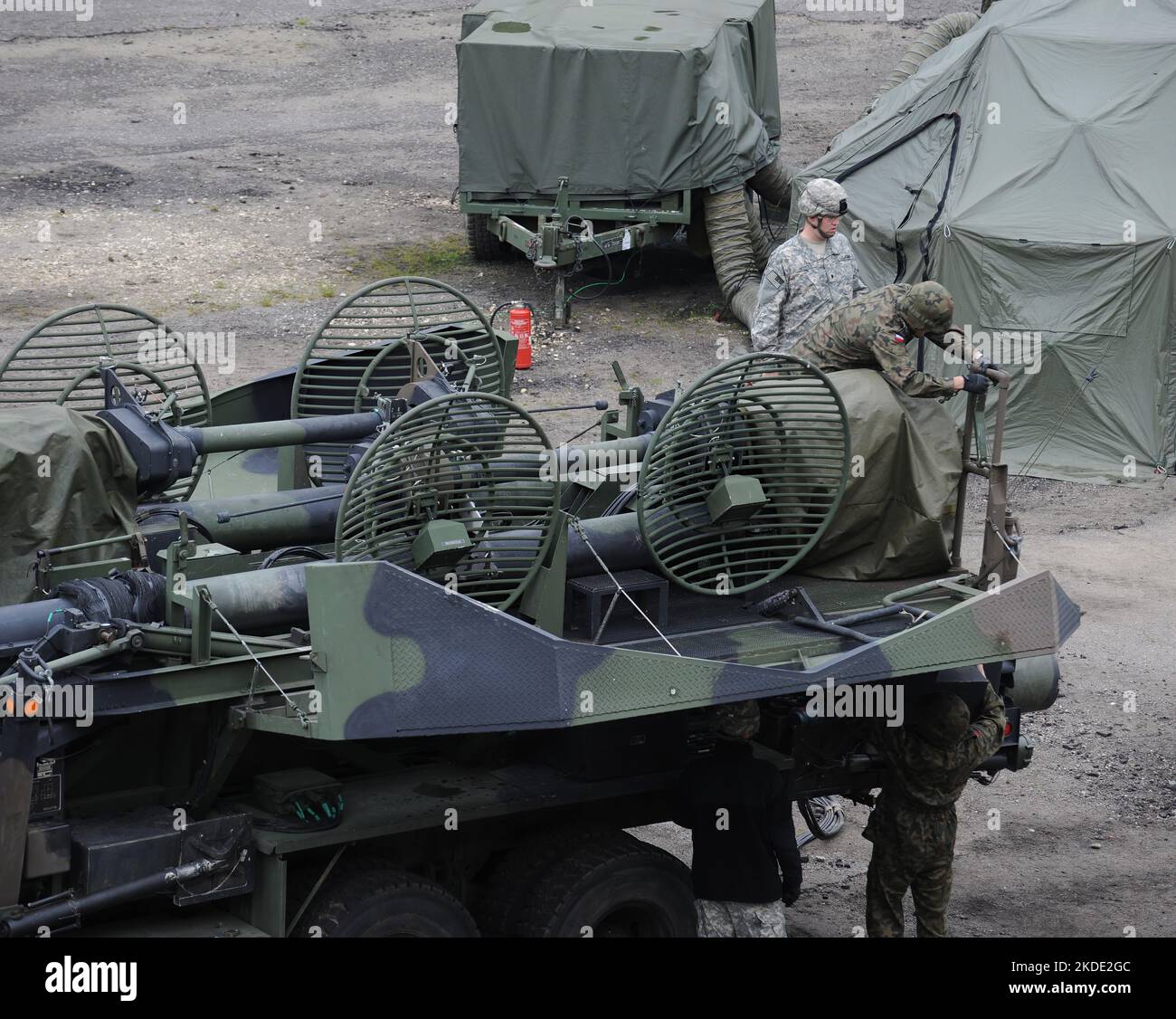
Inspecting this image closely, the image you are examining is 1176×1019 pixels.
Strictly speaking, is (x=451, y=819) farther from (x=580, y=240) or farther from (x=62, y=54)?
(x=62, y=54)

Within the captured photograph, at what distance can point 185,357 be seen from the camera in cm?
700

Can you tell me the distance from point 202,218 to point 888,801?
38.7 ft

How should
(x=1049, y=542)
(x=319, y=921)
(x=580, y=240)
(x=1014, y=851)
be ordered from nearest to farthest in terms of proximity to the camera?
(x=319, y=921) < (x=1014, y=851) < (x=1049, y=542) < (x=580, y=240)

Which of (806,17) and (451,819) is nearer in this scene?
(451,819)

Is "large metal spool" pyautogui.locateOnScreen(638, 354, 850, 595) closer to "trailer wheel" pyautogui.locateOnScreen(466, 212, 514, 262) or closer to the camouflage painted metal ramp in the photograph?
the camouflage painted metal ramp

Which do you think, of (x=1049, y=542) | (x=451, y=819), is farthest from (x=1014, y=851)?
(x=1049, y=542)

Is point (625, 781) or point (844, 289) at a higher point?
point (844, 289)

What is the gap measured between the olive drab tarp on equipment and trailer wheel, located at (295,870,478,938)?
735 centimetres

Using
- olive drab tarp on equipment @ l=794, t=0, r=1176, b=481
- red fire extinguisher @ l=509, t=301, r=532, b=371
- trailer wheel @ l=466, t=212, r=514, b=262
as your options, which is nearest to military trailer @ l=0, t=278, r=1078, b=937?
olive drab tarp on equipment @ l=794, t=0, r=1176, b=481

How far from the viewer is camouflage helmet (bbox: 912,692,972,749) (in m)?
6.34

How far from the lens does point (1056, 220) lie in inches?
487

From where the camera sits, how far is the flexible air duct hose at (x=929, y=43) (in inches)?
601

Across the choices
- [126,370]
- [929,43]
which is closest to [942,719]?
[126,370]

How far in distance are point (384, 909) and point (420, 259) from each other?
36.2ft
